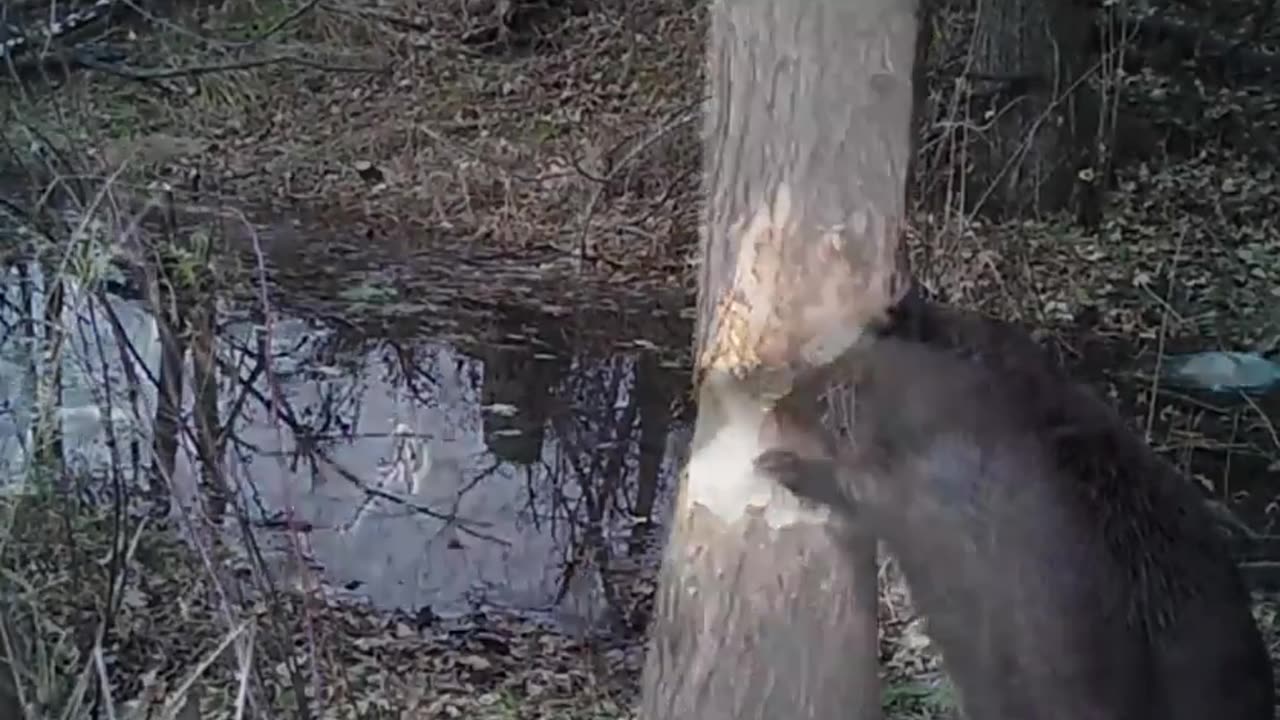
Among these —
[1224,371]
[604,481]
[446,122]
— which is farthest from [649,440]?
[446,122]

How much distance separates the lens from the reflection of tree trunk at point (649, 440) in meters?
5.60

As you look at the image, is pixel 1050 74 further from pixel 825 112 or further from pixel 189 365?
pixel 825 112

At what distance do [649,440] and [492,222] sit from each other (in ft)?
8.37

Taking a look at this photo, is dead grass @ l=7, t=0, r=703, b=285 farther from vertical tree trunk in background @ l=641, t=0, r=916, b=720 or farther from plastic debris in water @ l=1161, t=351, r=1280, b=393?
vertical tree trunk in background @ l=641, t=0, r=916, b=720

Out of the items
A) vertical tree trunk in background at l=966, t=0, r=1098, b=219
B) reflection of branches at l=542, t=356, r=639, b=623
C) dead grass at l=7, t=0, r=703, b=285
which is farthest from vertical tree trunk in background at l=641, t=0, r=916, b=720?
vertical tree trunk in background at l=966, t=0, r=1098, b=219

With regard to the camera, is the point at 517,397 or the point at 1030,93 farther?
the point at 1030,93

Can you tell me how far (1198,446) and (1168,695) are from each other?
3054 mm

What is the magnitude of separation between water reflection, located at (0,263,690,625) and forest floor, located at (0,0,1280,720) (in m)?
0.24

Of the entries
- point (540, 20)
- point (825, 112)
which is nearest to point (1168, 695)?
point (825, 112)

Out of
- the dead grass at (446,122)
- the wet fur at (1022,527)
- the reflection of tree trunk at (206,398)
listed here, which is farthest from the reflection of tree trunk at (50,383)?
the dead grass at (446,122)

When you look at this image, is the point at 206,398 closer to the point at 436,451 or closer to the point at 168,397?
the point at 168,397

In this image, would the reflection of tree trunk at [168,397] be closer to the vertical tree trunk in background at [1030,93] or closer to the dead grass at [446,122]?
the dead grass at [446,122]

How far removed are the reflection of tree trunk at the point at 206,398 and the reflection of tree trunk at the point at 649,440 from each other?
4.66 ft

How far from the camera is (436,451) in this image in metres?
6.30
